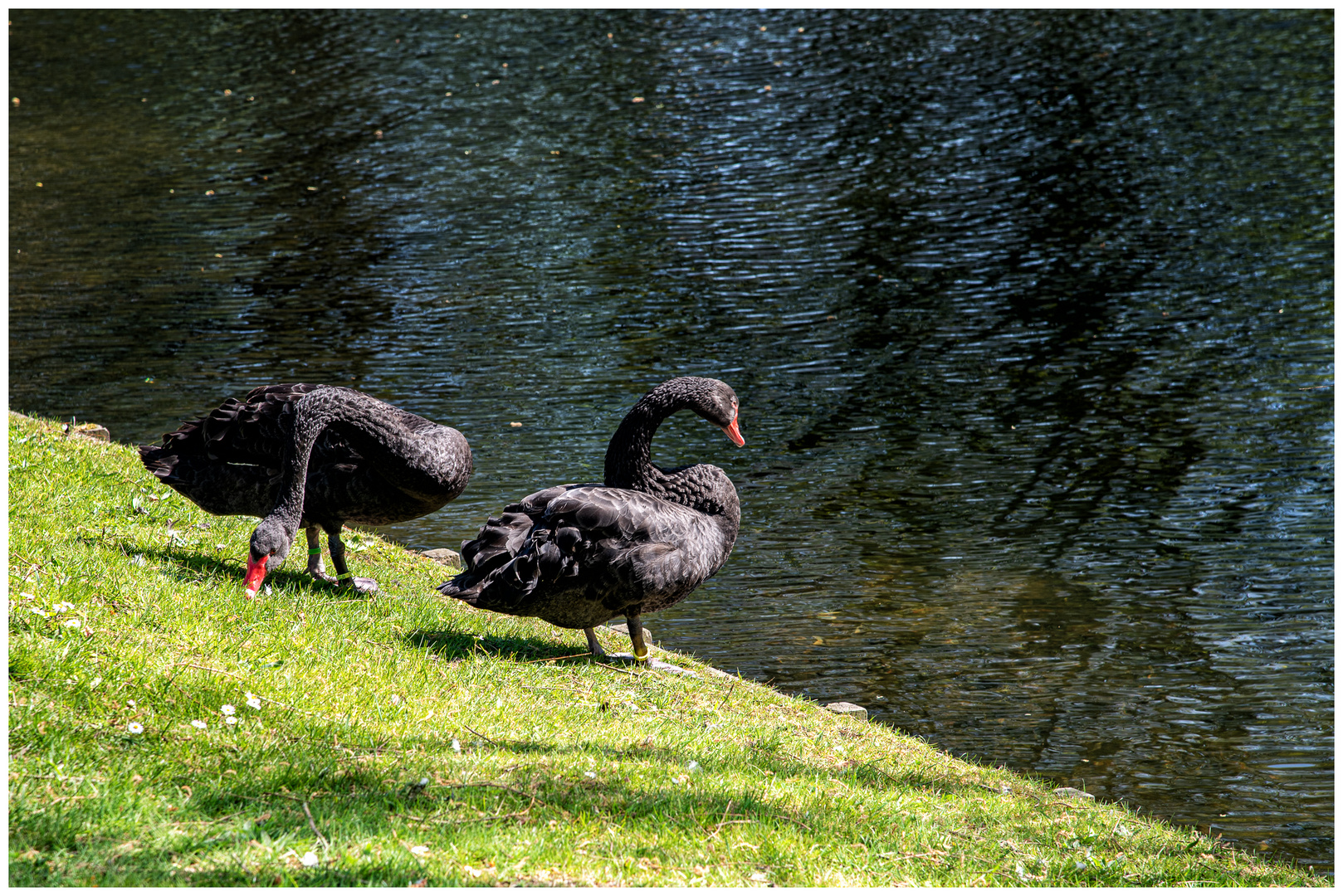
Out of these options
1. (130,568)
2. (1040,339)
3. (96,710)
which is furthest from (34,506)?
(1040,339)

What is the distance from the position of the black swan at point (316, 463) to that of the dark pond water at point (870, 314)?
2551 millimetres

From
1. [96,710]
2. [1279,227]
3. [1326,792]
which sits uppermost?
[96,710]

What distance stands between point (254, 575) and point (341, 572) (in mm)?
1288

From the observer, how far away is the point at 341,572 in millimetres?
7969

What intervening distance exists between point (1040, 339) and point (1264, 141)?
32.7ft

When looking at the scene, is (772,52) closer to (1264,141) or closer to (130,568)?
(1264,141)

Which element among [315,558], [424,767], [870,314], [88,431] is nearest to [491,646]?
[315,558]

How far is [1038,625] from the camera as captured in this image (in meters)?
9.37

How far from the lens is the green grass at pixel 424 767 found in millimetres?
4297

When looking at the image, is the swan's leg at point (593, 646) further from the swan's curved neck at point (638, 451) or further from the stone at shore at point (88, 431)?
the stone at shore at point (88, 431)

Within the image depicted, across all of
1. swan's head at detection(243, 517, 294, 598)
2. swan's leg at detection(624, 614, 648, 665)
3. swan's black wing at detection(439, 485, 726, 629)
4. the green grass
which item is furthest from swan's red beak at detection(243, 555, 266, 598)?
swan's leg at detection(624, 614, 648, 665)

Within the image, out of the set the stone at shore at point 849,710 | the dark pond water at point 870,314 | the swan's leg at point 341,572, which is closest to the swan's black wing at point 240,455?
the swan's leg at point 341,572

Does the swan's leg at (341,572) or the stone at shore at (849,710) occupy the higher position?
the swan's leg at (341,572)

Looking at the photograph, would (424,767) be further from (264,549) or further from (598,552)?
(264,549)
